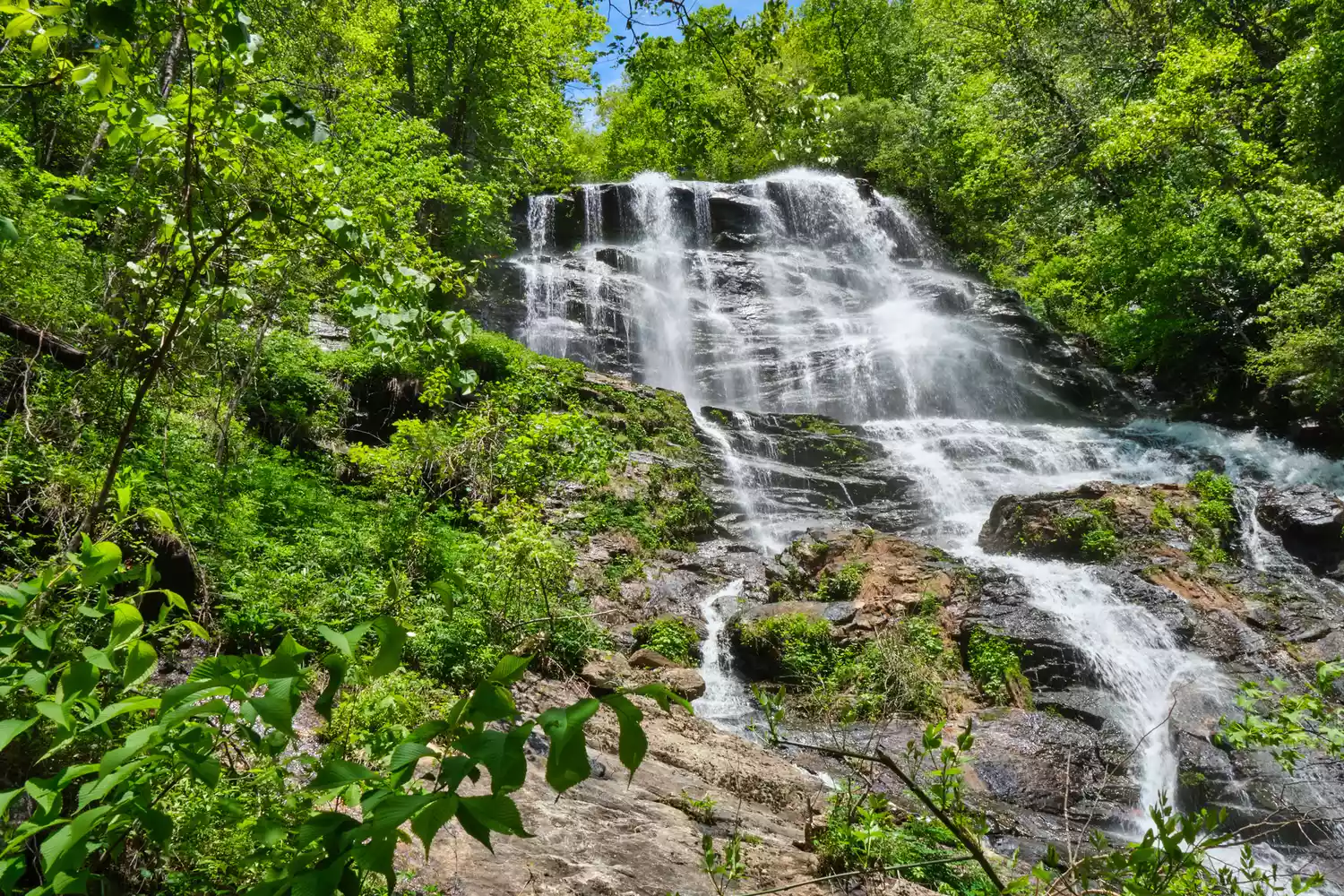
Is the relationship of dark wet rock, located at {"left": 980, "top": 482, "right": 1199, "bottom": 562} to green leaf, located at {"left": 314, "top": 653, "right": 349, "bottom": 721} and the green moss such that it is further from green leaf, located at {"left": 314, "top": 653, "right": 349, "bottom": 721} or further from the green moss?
green leaf, located at {"left": 314, "top": 653, "right": 349, "bottom": 721}

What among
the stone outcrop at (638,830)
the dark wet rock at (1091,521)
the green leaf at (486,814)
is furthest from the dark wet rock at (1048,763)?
the green leaf at (486,814)

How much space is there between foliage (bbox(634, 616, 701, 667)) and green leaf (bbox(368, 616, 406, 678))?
7655mm

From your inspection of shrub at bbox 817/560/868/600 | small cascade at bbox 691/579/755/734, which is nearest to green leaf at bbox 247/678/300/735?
small cascade at bbox 691/579/755/734

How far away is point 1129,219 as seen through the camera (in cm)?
1805

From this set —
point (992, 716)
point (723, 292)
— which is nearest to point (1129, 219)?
point (723, 292)

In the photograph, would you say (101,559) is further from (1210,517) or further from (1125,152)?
(1125,152)

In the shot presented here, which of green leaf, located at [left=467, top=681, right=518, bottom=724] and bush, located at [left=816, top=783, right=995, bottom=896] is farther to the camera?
bush, located at [left=816, top=783, right=995, bottom=896]

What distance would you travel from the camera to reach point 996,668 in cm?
830

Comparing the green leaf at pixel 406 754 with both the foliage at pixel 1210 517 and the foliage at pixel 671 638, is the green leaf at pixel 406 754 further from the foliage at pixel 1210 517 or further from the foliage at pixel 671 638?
the foliage at pixel 1210 517

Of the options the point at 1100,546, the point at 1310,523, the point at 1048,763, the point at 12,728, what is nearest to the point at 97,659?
the point at 12,728

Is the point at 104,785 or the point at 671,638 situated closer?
the point at 104,785

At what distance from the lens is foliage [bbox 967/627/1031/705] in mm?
8102

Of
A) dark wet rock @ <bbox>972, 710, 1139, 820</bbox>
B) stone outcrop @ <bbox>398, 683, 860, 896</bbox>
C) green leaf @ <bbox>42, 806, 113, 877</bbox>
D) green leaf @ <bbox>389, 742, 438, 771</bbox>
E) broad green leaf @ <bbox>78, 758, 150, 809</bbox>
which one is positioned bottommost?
dark wet rock @ <bbox>972, 710, 1139, 820</bbox>

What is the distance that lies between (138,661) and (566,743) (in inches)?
29.7
